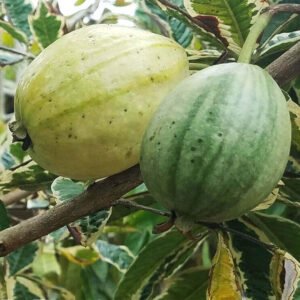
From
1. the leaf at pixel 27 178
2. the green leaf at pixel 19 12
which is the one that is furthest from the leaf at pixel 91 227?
the green leaf at pixel 19 12

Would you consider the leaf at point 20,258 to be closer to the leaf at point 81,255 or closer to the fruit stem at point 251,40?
the leaf at point 81,255

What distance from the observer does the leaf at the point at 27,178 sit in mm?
1092

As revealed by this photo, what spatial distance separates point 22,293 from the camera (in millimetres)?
1341

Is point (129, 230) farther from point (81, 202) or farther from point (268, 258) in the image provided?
point (81, 202)

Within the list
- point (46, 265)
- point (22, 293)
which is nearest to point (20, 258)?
point (22, 293)

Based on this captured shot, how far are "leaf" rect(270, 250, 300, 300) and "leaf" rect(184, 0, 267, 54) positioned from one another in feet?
0.84

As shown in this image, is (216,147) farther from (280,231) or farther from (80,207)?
(280,231)

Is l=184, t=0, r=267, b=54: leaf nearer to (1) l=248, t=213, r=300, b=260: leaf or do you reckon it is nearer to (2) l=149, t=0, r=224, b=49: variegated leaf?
(2) l=149, t=0, r=224, b=49: variegated leaf

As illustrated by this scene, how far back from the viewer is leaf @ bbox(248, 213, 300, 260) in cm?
102

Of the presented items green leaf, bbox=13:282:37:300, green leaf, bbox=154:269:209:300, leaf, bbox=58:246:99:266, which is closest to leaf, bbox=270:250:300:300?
green leaf, bbox=154:269:209:300

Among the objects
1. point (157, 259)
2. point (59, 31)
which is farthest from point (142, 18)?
point (157, 259)

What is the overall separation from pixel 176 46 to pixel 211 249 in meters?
0.82

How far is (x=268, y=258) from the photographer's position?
39.8 inches

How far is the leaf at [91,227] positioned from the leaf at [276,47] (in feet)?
0.95
